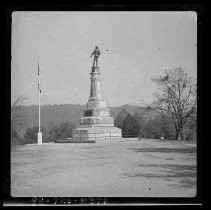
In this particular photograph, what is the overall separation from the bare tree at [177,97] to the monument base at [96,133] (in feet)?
1.54

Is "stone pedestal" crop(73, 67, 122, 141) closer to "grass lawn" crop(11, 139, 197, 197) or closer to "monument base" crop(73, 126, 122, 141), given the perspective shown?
"monument base" crop(73, 126, 122, 141)

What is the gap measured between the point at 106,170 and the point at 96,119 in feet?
1.70

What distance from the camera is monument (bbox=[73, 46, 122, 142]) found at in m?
3.87

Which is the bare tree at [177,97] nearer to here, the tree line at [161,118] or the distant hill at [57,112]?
the tree line at [161,118]

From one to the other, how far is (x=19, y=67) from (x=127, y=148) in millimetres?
1249

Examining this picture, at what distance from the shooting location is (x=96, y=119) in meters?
3.99

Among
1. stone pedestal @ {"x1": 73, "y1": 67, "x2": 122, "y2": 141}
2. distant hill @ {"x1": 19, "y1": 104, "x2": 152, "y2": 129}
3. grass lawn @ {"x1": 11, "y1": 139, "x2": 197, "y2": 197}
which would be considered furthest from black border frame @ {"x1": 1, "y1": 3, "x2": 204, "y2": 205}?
stone pedestal @ {"x1": 73, "y1": 67, "x2": 122, "y2": 141}
